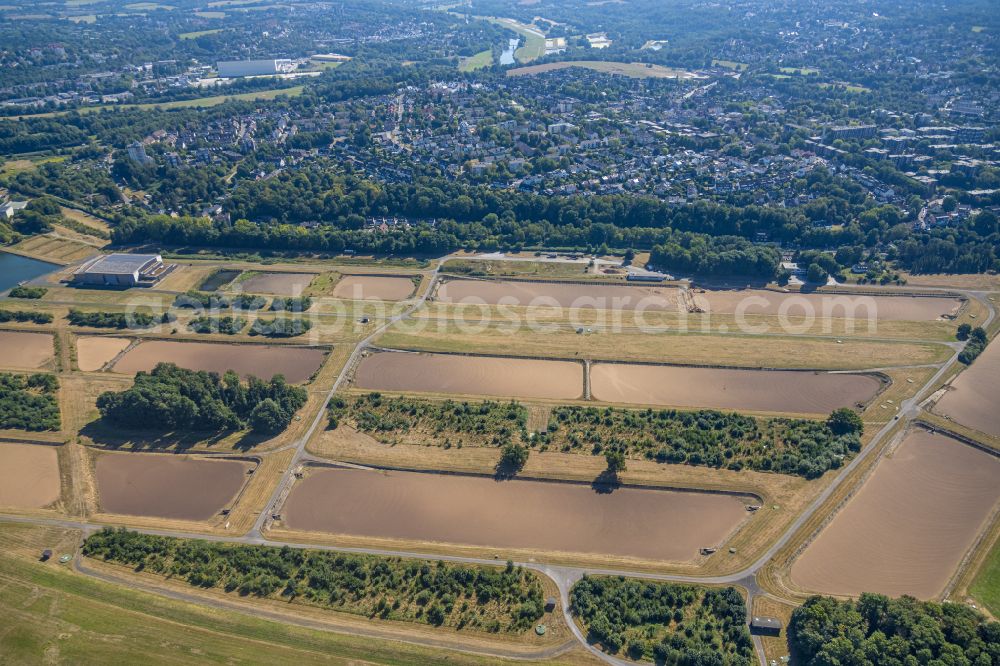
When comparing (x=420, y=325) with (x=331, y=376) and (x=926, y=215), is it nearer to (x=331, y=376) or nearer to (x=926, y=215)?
(x=331, y=376)

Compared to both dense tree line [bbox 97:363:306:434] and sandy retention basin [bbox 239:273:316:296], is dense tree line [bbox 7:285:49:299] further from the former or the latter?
dense tree line [bbox 97:363:306:434]

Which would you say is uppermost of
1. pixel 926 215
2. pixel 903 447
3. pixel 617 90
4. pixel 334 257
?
pixel 617 90

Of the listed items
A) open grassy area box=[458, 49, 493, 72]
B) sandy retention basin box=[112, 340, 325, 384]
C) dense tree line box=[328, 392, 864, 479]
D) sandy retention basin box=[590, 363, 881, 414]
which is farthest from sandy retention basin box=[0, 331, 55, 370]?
open grassy area box=[458, 49, 493, 72]

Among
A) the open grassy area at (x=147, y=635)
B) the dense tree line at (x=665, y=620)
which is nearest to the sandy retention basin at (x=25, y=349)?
the open grassy area at (x=147, y=635)

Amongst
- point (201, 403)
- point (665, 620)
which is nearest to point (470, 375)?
point (201, 403)

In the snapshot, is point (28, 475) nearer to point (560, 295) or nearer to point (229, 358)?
point (229, 358)

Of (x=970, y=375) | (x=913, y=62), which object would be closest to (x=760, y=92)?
(x=913, y=62)
